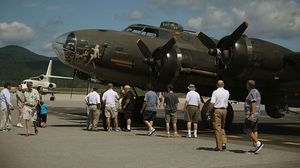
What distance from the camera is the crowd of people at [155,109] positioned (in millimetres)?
10617

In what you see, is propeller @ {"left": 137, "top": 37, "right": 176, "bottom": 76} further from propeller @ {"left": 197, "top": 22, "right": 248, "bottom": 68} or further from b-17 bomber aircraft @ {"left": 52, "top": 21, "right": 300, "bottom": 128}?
propeller @ {"left": 197, "top": 22, "right": 248, "bottom": 68}

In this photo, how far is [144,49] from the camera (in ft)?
55.3

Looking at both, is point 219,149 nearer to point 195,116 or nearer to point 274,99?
point 195,116

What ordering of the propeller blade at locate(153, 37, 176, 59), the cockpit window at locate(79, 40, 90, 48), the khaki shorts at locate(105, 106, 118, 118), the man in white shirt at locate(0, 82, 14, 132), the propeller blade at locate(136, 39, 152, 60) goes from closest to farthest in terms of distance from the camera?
1. the man in white shirt at locate(0, 82, 14, 132)
2. the khaki shorts at locate(105, 106, 118, 118)
3. the propeller blade at locate(153, 37, 176, 59)
4. the cockpit window at locate(79, 40, 90, 48)
5. the propeller blade at locate(136, 39, 152, 60)

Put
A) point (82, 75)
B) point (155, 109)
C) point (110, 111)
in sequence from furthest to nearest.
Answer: point (82, 75), point (110, 111), point (155, 109)

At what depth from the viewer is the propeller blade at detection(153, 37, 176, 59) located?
16219mm

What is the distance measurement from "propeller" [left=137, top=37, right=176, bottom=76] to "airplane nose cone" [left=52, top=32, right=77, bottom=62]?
2754 millimetres

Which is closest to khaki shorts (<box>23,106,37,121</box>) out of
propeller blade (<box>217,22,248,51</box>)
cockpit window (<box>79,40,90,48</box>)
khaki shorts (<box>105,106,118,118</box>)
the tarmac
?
the tarmac

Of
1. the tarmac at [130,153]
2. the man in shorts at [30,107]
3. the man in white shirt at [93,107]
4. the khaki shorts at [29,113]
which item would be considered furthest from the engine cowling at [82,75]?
the tarmac at [130,153]

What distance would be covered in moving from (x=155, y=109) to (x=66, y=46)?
4.92 m

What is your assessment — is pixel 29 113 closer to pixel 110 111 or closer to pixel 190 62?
pixel 110 111

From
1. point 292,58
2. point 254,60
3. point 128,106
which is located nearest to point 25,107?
point 128,106

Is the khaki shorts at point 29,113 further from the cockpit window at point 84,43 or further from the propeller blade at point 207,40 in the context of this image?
the propeller blade at point 207,40

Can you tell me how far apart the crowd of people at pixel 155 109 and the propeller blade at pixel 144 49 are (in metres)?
1.58
